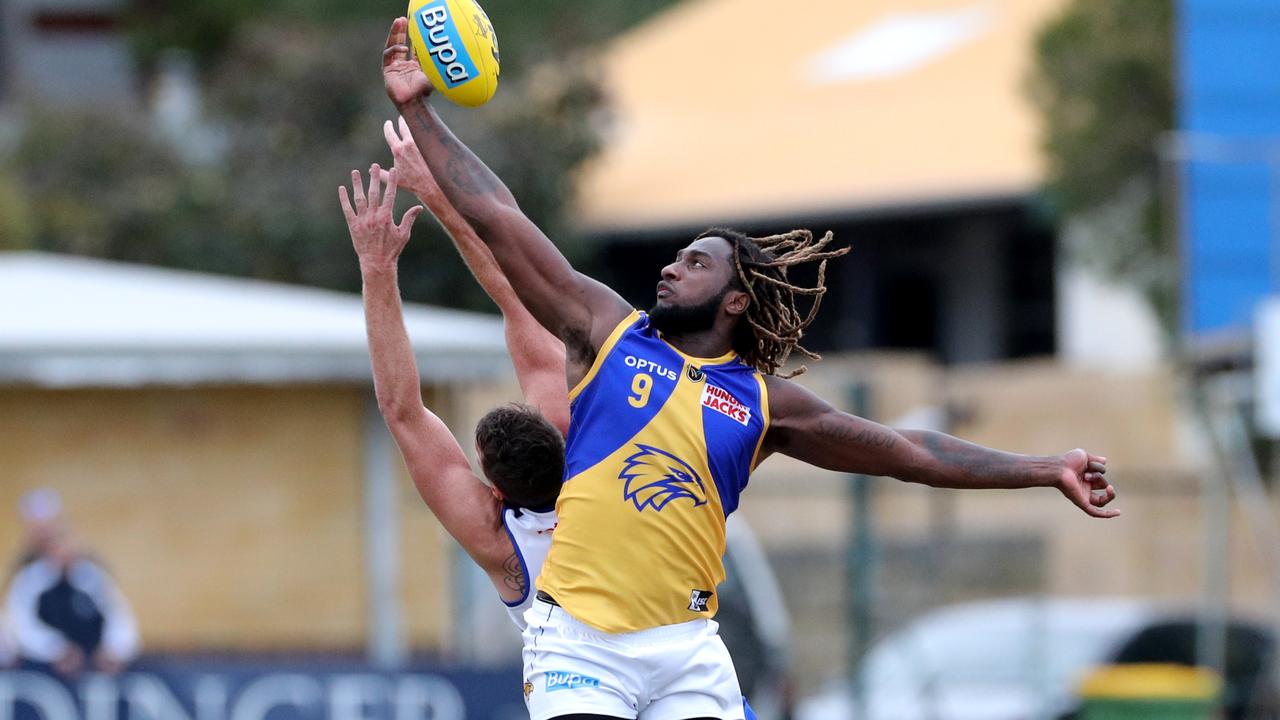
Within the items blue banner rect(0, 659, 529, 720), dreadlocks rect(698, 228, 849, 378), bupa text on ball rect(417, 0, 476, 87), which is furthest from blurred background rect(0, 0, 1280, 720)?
bupa text on ball rect(417, 0, 476, 87)

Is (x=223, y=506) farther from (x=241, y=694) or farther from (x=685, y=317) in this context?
(x=685, y=317)

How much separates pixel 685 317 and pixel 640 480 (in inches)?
18.8

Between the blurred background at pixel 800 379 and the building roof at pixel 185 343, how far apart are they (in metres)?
0.04

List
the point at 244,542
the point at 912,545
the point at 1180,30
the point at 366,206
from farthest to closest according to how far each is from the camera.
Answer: the point at 912,545 < the point at 244,542 < the point at 1180,30 < the point at 366,206

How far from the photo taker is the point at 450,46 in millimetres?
5793

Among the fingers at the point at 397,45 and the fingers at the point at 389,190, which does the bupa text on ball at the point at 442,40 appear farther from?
the fingers at the point at 389,190

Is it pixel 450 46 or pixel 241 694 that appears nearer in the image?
pixel 450 46

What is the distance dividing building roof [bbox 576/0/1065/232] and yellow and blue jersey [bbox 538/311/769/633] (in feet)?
68.4

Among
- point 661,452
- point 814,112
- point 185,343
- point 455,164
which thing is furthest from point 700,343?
point 814,112

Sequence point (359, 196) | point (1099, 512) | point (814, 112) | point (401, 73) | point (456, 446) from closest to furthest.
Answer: point (1099, 512)
point (401, 73)
point (359, 196)
point (456, 446)
point (814, 112)

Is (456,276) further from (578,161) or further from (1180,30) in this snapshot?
(1180,30)

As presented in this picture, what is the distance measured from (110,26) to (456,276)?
15802 millimetres

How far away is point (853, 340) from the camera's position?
108 feet

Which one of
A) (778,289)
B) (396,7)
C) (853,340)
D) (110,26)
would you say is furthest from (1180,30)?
(110,26)
